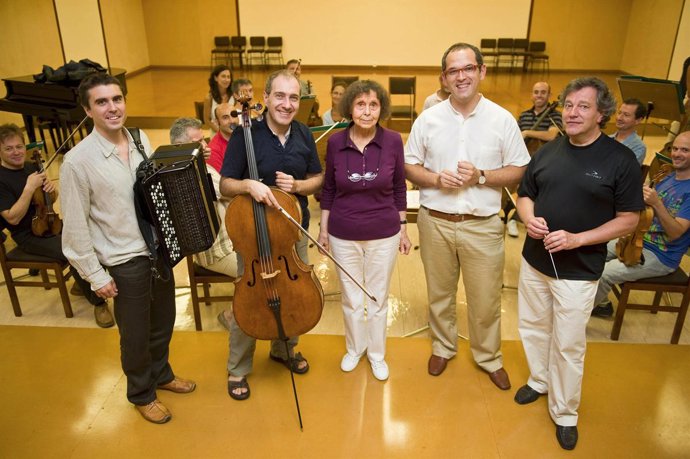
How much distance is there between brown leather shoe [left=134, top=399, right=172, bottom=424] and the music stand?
479cm

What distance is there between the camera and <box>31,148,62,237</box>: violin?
3.33 metres

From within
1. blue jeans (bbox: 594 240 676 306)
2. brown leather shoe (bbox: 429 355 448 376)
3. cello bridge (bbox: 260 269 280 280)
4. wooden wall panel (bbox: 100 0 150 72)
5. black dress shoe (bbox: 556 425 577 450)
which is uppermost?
wooden wall panel (bbox: 100 0 150 72)

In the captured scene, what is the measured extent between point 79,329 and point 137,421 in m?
1.05

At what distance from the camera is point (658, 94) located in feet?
16.8

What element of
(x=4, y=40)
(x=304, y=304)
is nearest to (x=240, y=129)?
(x=304, y=304)

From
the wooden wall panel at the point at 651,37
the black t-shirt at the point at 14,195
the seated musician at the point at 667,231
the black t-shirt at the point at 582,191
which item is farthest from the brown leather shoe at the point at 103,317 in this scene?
the wooden wall panel at the point at 651,37

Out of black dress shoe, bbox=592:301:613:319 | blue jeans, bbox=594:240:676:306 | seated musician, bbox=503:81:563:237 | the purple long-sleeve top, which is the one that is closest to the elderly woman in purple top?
the purple long-sleeve top

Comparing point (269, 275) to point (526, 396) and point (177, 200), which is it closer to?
point (177, 200)

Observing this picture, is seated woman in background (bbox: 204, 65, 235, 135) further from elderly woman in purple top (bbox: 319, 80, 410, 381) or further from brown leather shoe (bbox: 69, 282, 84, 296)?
elderly woman in purple top (bbox: 319, 80, 410, 381)

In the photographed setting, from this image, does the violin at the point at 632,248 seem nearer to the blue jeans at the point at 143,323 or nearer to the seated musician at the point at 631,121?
the seated musician at the point at 631,121

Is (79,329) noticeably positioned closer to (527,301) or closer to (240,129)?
(240,129)

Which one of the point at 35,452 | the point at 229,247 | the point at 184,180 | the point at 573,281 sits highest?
the point at 184,180

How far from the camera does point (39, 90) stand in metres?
6.03

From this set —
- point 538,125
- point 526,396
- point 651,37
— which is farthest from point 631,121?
point 651,37
